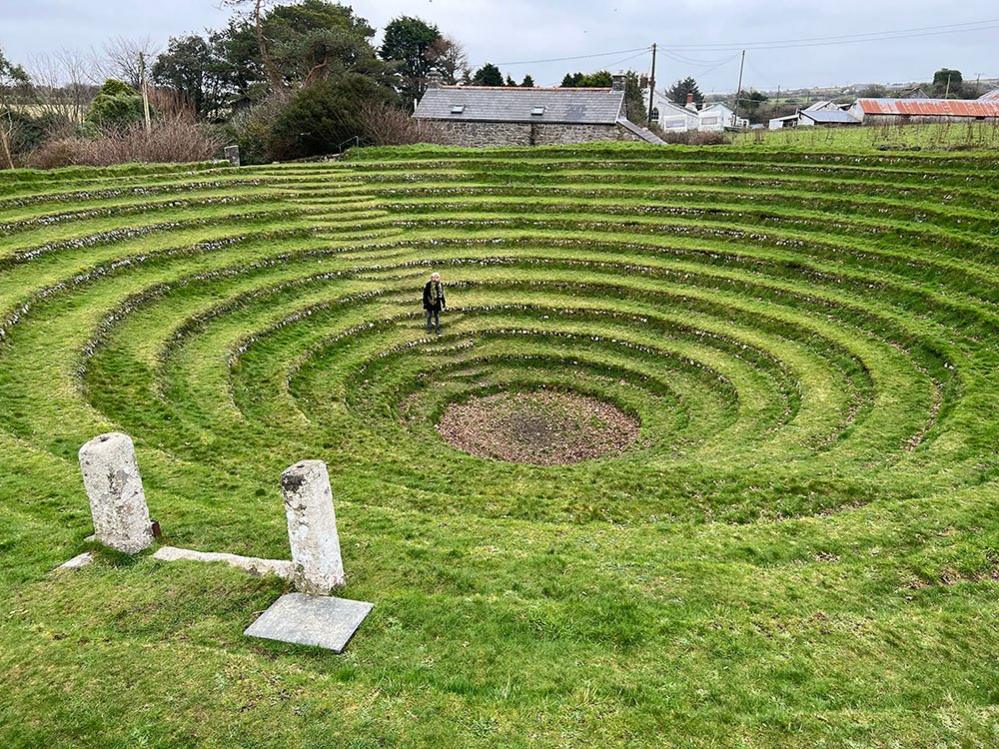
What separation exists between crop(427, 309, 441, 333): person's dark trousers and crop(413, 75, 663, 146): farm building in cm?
2568

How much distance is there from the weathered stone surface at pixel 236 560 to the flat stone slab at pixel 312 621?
37cm

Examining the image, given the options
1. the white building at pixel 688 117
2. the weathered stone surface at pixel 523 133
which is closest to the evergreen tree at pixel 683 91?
the white building at pixel 688 117

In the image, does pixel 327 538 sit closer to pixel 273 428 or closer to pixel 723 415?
pixel 273 428

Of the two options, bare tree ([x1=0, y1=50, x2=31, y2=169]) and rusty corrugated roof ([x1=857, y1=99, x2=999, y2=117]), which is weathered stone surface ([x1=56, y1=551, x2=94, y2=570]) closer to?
bare tree ([x1=0, y1=50, x2=31, y2=169])

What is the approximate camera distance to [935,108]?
5650cm

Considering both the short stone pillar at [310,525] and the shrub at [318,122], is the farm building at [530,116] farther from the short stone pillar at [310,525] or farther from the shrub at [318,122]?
the short stone pillar at [310,525]

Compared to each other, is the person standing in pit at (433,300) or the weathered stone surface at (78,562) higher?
the person standing in pit at (433,300)

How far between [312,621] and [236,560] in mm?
1400

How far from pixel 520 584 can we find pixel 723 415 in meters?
8.74

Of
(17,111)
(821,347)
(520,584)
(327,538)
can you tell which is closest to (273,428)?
(327,538)

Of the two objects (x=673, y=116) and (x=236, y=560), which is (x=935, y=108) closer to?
(x=673, y=116)

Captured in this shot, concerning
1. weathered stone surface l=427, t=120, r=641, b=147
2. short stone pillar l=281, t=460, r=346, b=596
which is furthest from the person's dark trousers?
weathered stone surface l=427, t=120, r=641, b=147

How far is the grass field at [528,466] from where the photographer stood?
5160 mm

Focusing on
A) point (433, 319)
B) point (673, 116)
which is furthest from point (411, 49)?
point (433, 319)
